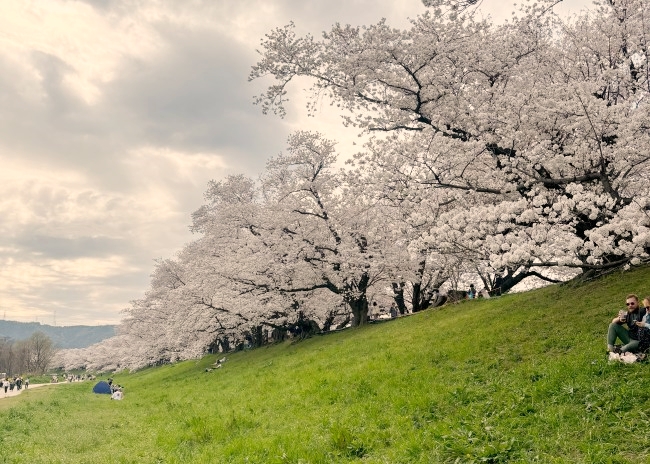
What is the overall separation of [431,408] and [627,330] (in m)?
5.45

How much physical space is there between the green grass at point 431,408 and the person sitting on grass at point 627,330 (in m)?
0.57

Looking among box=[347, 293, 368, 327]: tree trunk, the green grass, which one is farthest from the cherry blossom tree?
box=[347, 293, 368, 327]: tree trunk

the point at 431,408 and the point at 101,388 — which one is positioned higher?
the point at 101,388

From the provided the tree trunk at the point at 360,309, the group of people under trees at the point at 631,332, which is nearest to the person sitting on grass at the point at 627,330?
the group of people under trees at the point at 631,332

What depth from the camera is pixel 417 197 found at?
17.6 metres

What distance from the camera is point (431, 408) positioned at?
1259 cm

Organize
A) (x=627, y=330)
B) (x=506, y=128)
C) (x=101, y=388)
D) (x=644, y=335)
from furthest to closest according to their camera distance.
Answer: (x=101, y=388) < (x=506, y=128) < (x=627, y=330) < (x=644, y=335)

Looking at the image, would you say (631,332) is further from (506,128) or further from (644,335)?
(506,128)

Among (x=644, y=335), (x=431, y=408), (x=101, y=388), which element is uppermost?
(x=101, y=388)

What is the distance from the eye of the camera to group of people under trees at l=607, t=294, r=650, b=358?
39.2 feet

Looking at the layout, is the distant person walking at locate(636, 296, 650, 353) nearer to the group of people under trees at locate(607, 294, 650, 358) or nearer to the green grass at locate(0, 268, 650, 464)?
the group of people under trees at locate(607, 294, 650, 358)

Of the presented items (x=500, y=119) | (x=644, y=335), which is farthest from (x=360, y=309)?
(x=644, y=335)

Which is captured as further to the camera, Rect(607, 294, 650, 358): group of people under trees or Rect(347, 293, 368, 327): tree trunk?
Rect(347, 293, 368, 327): tree trunk

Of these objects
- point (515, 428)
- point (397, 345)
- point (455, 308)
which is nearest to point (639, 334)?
point (515, 428)
